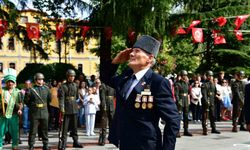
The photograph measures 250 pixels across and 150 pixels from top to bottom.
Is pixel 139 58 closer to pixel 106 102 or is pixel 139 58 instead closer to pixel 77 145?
pixel 77 145

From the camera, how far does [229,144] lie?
1148cm

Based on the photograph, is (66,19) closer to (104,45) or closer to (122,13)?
(104,45)

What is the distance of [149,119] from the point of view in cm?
412

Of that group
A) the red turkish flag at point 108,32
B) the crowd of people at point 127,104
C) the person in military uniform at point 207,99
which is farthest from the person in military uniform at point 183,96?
the red turkish flag at point 108,32

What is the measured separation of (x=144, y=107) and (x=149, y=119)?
12 cm

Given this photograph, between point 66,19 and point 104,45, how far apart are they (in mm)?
2301

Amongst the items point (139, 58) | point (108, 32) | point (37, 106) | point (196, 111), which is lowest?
point (196, 111)

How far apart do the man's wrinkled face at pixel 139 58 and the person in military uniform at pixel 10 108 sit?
22.0 ft

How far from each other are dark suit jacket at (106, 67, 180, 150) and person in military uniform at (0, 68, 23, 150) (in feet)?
21.8

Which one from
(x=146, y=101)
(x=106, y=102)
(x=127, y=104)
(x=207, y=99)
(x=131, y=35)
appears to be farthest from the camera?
(x=131, y=35)

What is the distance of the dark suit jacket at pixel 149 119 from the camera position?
4016 mm

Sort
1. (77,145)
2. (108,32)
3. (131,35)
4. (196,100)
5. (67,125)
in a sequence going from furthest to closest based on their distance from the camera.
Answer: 1. (196,100)
2. (108,32)
3. (131,35)
4. (77,145)
5. (67,125)

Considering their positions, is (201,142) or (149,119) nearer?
(149,119)

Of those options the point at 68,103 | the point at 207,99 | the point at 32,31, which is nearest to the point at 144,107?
the point at 68,103
